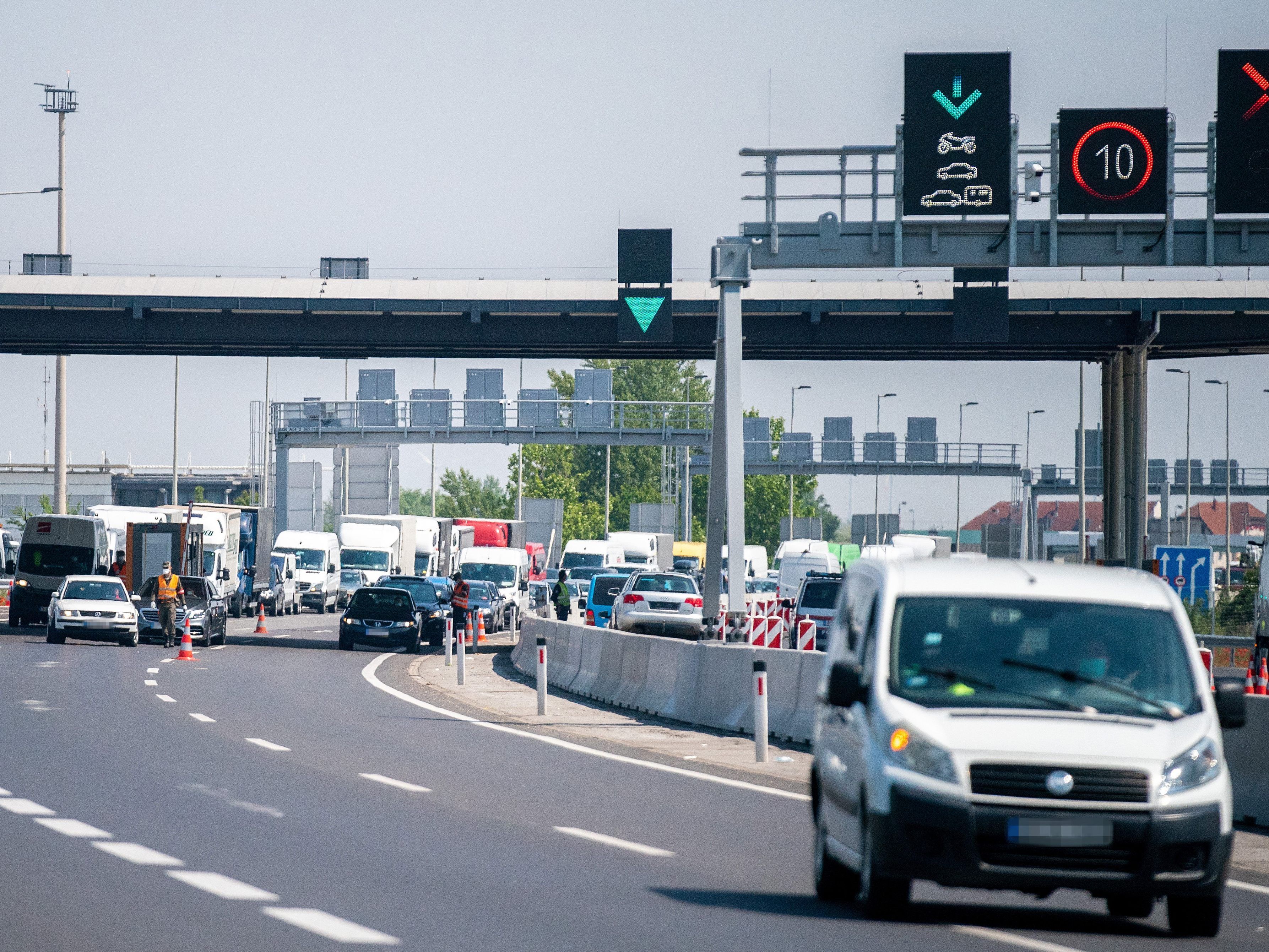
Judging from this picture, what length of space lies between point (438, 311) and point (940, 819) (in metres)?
32.7

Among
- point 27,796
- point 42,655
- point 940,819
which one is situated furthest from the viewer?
point 42,655

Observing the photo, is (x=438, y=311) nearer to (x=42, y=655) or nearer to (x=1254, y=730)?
(x=42, y=655)

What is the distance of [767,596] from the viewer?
6038cm

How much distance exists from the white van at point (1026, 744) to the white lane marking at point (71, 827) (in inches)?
174

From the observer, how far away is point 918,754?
8812mm

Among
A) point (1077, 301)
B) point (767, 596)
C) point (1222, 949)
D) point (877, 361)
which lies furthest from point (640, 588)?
point (1222, 949)

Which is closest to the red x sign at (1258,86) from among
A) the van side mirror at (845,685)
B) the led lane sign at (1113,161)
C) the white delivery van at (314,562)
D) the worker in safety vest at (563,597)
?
the led lane sign at (1113,161)

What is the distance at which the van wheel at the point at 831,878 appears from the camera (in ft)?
32.8

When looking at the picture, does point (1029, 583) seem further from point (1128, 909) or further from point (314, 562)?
point (314, 562)

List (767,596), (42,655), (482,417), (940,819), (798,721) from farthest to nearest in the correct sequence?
(482,417) < (767,596) < (42,655) < (798,721) < (940,819)

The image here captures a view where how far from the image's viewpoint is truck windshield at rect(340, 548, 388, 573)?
209 feet

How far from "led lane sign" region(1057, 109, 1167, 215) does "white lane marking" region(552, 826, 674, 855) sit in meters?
15.5

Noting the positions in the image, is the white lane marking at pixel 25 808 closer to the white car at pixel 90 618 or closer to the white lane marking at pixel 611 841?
the white lane marking at pixel 611 841

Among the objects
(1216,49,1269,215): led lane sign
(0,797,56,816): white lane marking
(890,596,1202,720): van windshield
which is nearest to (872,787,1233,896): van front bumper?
(890,596,1202,720): van windshield
